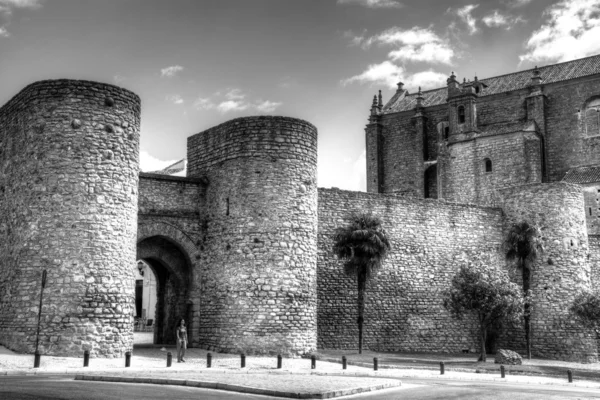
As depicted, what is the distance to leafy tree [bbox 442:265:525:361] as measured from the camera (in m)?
29.5

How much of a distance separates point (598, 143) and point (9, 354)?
48.6 meters

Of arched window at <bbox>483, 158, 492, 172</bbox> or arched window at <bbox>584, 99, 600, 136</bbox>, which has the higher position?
arched window at <bbox>584, 99, 600, 136</bbox>

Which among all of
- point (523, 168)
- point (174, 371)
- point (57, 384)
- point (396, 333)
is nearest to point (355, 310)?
point (396, 333)

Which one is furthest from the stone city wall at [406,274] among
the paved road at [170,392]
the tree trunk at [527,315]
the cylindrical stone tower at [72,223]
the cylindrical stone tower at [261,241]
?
the paved road at [170,392]

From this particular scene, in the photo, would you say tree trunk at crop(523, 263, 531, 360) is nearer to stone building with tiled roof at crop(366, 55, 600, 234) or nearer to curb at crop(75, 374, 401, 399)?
stone building with tiled roof at crop(366, 55, 600, 234)

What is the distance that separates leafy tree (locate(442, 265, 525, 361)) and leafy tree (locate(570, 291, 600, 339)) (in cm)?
Result: 532

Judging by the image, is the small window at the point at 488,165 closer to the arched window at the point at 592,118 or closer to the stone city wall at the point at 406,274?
the arched window at the point at 592,118

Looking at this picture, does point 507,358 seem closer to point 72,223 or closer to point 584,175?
point 72,223

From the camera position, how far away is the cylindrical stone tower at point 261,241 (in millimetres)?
26016

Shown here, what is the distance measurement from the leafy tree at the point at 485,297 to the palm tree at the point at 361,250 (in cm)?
341

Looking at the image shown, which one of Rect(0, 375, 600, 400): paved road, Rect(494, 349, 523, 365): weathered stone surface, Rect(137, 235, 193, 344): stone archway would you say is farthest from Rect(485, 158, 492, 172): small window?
Rect(0, 375, 600, 400): paved road

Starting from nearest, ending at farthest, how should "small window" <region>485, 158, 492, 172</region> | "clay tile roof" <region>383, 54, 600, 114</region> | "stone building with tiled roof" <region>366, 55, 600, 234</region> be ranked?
"stone building with tiled roof" <region>366, 55, 600, 234</region> < "small window" <region>485, 158, 492, 172</region> < "clay tile roof" <region>383, 54, 600, 114</region>

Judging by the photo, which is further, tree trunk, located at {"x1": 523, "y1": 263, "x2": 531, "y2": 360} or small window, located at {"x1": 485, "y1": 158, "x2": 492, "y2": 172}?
small window, located at {"x1": 485, "y1": 158, "x2": 492, "y2": 172}

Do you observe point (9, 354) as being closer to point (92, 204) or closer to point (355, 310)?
point (92, 204)
